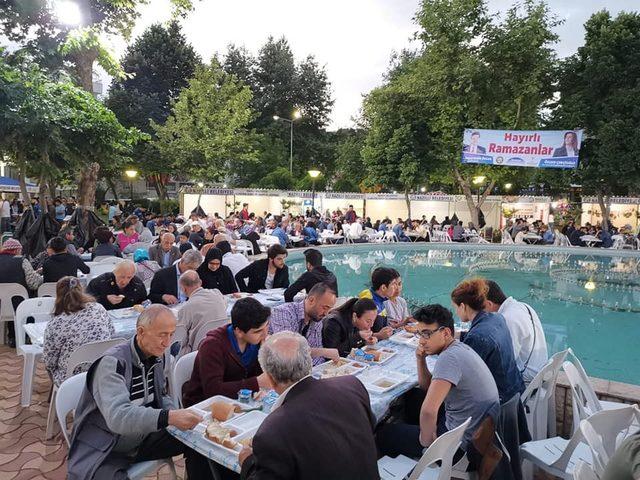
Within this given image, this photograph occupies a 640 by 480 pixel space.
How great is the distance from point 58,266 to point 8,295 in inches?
24.2

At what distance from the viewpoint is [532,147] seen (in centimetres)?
1888

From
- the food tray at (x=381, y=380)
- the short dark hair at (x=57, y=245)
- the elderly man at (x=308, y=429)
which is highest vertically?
the short dark hair at (x=57, y=245)

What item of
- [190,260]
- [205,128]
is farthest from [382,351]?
[205,128]

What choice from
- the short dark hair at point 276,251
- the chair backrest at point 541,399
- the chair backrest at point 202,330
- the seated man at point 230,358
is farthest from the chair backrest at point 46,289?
the chair backrest at point 541,399

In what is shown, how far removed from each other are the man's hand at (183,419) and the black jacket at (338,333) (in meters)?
1.50

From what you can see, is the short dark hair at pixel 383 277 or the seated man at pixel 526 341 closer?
the seated man at pixel 526 341

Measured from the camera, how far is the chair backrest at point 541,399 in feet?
10.6

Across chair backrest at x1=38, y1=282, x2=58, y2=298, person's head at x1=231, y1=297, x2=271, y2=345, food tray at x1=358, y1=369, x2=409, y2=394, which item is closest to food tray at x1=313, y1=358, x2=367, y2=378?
food tray at x1=358, y1=369, x2=409, y2=394

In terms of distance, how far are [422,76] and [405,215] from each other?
7.04 metres

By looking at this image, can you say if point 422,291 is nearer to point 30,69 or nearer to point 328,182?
point 30,69

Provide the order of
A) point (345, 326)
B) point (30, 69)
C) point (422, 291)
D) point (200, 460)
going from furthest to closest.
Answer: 1. point (422, 291)
2. point (30, 69)
3. point (345, 326)
4. point (200, 460)

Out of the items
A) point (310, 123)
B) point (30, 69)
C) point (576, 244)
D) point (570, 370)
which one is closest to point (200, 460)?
point (570, 370)

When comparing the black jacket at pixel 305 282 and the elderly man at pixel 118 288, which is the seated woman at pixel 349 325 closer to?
the black jacket at pixel 305 282

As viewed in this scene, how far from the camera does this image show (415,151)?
21.3 metres
